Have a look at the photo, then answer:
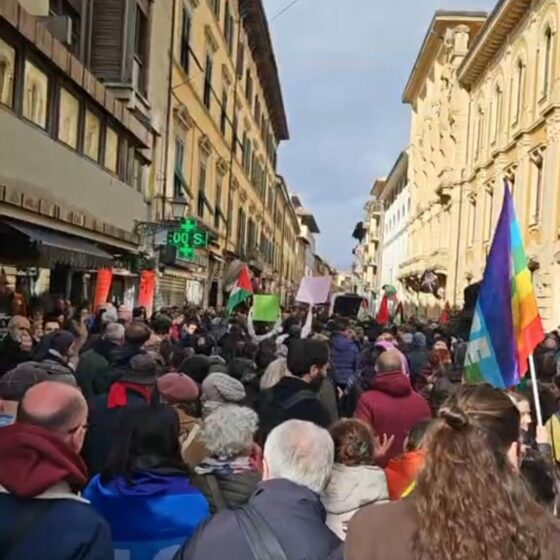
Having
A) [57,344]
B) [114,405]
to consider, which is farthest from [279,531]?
[57,344]

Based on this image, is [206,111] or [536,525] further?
[206,111]

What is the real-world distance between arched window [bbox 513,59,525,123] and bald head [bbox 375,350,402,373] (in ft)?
86.8

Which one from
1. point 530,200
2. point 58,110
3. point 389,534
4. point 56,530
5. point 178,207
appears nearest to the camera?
point 389,534

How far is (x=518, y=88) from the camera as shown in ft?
106

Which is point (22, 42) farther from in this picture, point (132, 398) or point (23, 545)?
point (23, 545)

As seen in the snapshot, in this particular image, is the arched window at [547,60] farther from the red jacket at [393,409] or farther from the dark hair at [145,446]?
the dark hair at [145,446]

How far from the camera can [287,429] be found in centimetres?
338

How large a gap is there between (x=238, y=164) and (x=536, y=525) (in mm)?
38044

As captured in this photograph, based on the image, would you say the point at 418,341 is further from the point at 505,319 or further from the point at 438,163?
the point at 438,163

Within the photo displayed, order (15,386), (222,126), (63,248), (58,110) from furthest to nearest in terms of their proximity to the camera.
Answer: (222,126), (58,110), (63,248), (15,386)

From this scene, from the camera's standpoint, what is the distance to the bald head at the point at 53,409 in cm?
321

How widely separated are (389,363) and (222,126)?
1135 inches

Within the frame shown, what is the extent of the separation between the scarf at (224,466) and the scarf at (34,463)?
1.26 metres

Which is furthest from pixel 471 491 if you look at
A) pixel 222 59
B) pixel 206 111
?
pixel 222 59
